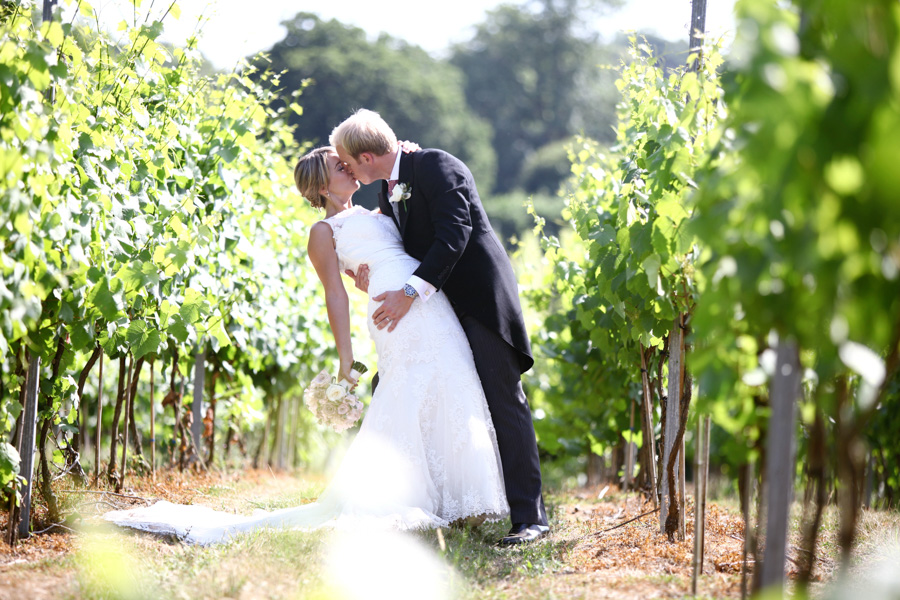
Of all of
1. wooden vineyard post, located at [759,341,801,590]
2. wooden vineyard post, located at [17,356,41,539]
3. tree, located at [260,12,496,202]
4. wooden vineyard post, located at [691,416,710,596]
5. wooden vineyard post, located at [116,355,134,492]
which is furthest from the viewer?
tree, located at [260,12,496,202]

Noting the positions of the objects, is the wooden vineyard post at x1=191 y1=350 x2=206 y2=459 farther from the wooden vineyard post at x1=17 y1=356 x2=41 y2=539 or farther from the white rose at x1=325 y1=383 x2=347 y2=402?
the wooden vineyard post at x1=17 y1=356 x2=41 y2=539

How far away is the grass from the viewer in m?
2.34

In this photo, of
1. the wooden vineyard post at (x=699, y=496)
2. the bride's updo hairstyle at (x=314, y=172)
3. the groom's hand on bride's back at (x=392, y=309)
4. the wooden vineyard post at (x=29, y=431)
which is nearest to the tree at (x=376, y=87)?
the bride's updo hairstyle at (x=314, y=172)

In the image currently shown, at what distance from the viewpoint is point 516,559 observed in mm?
2920

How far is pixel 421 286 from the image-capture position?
3314 millimetres

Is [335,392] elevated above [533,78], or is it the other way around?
[533,78]

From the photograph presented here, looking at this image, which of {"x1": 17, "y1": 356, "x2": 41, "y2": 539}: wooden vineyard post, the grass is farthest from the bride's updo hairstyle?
the grass

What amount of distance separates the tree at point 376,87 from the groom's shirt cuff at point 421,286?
85.8 ft

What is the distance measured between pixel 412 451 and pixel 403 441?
0.19 feet

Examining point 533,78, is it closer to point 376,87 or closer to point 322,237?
point 376,87

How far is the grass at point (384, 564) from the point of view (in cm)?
234

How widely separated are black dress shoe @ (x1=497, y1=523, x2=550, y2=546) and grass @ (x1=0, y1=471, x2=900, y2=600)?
0.05 metres

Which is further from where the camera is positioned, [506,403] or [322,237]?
[322,237]

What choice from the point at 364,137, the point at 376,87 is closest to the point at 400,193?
the point at 364,137
